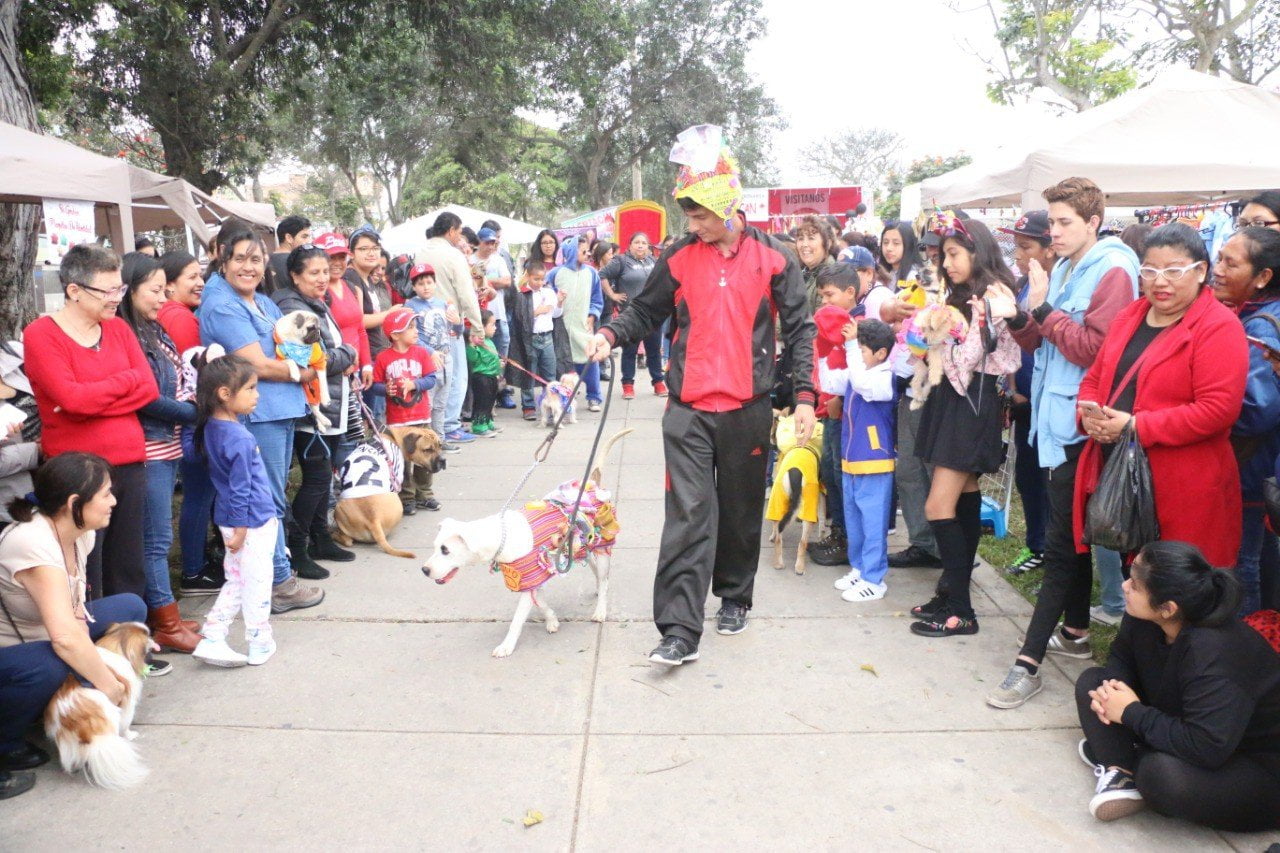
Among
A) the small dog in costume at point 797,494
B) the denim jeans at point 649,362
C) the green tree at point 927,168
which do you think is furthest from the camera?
the green tree at point 927,168

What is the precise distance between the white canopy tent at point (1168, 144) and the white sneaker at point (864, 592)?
4.69 m

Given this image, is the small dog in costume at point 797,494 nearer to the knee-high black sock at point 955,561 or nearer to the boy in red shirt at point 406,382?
the knee-high black sock at point 955,561

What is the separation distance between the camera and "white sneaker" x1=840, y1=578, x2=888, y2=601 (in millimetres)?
4902

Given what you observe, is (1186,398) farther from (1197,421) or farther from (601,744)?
(601,744)

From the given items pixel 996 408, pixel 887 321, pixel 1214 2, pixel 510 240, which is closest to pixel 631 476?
pixel 887 321

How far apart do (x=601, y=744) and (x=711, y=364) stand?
1.65 metres

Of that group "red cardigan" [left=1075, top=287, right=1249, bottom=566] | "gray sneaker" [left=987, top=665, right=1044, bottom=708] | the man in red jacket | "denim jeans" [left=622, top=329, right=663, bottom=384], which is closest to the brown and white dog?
the man in red jacket

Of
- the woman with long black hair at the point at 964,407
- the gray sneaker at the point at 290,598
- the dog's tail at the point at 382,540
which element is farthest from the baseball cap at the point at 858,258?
the gray sneaker at the point at 290,598

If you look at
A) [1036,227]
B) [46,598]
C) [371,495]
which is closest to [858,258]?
[1036,227]

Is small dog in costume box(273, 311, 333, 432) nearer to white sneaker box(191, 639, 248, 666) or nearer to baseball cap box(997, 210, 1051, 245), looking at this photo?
white sneaker box(191, 639, 248, 666)

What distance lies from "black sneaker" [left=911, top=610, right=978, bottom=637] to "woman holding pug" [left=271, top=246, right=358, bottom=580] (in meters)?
3.29

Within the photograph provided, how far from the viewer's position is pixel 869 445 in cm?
494

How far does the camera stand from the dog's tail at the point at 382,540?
5664mm

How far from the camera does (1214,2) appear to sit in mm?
19938
